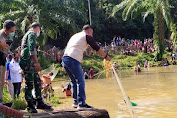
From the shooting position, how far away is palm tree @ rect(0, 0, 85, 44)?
76.0 ft

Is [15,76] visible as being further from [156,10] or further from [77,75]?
[156,10]

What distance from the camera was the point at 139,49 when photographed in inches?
1286

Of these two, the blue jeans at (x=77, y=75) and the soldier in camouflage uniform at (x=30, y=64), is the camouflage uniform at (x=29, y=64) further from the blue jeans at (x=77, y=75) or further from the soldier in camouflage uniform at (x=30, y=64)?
the blue jeans at (x=77, y=75)

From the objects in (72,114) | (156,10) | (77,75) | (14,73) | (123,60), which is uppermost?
(156,10)

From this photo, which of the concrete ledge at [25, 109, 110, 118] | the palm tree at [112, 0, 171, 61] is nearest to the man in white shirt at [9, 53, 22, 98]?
the concrete ledge at [25, 109, 110, 118]

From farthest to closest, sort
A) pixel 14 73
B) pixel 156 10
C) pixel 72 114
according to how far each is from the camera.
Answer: pixel 156 10 → pixel 14 73 → pixel 72 114

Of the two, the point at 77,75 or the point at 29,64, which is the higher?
the point at 29,64

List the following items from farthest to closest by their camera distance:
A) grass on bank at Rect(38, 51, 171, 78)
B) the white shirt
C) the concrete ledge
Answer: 1. grass on bank at Rect(38, 51, 171, 78)
2. the white shirt
3. the concrete ledge

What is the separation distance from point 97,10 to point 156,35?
42.8 feet

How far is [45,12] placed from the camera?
2392cm

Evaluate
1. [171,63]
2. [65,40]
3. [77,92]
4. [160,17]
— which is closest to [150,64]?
[171,63]

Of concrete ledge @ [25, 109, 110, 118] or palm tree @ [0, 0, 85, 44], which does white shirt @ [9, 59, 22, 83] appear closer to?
concrete ledge @ [25, 109, 110, 118]

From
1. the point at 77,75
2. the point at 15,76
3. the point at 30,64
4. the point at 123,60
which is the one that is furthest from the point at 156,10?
the point at 30,64

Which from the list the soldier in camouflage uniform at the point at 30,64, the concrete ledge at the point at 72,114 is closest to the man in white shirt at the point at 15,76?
the soldier in camouflage uniform at the point at 30,64
